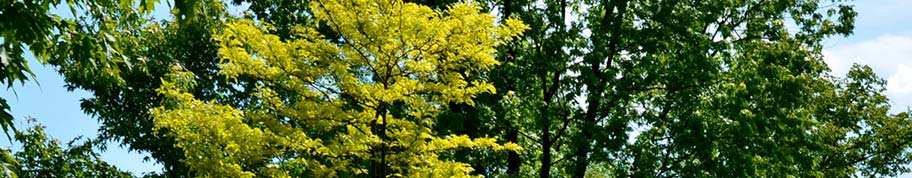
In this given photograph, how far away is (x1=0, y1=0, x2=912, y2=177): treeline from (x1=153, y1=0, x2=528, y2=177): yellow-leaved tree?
0.09 feet

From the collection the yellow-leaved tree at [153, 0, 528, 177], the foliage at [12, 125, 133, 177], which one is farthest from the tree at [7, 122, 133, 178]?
the yellow-leaved tree at [153, 0, 528, 177]

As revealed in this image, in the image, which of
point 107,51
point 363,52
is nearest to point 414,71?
point 363,52

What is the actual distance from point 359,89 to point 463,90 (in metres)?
1.22

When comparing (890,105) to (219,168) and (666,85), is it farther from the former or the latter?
(219,168)

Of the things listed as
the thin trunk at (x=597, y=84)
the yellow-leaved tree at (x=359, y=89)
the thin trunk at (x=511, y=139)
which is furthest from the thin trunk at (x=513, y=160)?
the yellow-leaved tree at (x=359, y=89)

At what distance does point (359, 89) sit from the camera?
1219 cm

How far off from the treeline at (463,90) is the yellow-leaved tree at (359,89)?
27mm

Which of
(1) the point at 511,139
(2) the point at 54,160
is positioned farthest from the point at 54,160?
(1) the point at 511,139

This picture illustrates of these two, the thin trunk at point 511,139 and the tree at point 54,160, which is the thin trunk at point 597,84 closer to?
the thin trunk at point 511,139

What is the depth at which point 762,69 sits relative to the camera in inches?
688

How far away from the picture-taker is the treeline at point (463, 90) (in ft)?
40.2

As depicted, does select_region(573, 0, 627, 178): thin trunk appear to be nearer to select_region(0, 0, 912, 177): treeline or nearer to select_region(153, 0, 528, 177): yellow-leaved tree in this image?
select_region(0, 0, 912, 177): treeline

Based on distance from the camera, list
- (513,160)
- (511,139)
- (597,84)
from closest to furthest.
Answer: (597,84), (511,139), (513,160)

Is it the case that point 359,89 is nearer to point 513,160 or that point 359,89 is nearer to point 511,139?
point 511,139
